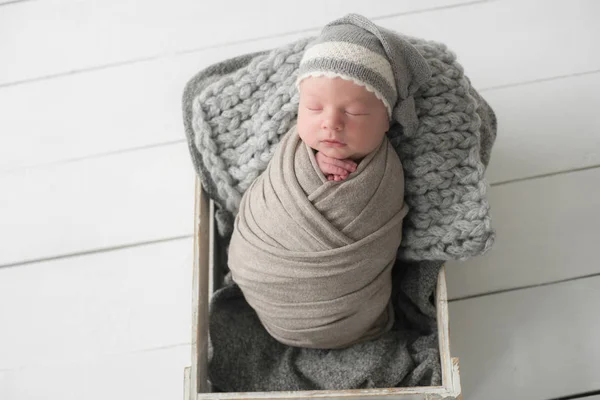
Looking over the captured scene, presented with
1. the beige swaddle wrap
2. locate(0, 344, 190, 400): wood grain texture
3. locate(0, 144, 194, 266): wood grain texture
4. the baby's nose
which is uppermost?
the baby's nose

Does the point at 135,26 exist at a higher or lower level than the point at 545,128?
higher

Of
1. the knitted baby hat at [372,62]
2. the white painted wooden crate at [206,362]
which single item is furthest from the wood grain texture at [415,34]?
the knitted baby hat at [372,62]

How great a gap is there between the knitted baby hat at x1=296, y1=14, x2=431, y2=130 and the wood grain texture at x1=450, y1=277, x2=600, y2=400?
0.47m

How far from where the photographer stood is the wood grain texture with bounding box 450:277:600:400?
3.68ft

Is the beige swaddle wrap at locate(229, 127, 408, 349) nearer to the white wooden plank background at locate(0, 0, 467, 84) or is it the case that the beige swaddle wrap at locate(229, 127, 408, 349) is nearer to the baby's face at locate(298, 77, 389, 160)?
the baby's face at locate(298, 77, 389, 160)

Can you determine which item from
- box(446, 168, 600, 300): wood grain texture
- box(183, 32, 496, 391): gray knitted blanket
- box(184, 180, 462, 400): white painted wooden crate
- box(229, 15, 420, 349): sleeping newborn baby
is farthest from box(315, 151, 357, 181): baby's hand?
box(446, 168, 600, 300): wood grain texture

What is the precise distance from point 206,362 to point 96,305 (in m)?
0.32

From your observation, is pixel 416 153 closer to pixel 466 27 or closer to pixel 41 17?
pixel 466 27

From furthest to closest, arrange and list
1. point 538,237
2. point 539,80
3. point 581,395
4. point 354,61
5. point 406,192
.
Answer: point 539,80
point 538,237
point 581,395
point 406,192
point 354,61

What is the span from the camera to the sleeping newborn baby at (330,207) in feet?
2.75

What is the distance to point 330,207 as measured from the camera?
0.89 meters

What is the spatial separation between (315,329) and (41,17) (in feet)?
3.31

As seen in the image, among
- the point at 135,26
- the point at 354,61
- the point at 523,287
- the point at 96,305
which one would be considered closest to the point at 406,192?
the point at 354,61

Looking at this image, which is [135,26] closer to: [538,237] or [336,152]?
[336,152]
